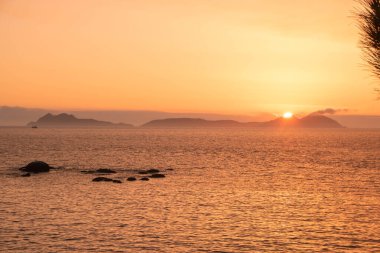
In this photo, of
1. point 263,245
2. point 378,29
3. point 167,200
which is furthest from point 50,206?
point 378,29

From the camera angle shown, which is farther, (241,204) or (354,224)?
(241,204)

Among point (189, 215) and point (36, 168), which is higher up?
point (36, 168)

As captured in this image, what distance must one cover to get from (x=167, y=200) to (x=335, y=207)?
55.3 feet

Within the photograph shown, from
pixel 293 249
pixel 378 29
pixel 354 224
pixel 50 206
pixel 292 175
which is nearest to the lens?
pixel 378 29

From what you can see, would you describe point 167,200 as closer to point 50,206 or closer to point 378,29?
point 50,206

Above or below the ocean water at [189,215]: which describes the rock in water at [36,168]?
above

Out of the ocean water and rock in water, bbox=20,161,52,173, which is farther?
rock in water, bbox=20,161,52,173

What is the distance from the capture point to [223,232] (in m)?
34.1

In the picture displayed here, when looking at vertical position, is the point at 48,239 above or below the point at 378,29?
below

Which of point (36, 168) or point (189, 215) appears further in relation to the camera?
point (36, 168)

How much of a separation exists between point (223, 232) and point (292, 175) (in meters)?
45.0

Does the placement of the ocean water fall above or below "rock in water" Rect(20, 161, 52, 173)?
below

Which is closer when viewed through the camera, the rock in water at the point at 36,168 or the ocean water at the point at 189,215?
the ocean water at the point at 189,215

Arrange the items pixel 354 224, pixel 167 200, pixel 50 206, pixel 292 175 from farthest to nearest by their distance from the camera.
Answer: pixel 292 175
pixel 167 200
pixel 50 206
pixel 354 224
